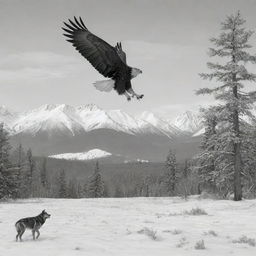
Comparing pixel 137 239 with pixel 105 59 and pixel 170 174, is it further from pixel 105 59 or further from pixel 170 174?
pixel 170 174

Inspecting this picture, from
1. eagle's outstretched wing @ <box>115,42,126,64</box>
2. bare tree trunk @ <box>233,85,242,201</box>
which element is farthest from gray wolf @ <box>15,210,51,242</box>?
bare tree trunk @ <box>233,85,242,201</box>

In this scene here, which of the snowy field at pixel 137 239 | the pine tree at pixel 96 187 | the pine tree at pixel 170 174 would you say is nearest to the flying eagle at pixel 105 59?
the snowy field at pixel 137 239

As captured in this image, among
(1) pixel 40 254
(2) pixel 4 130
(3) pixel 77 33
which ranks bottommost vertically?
(1) pixel 40 254

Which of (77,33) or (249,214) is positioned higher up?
(77,33)

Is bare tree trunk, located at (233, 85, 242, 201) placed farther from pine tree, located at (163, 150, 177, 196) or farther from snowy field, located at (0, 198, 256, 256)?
pine tree, located at (163, 150, 177, 196)

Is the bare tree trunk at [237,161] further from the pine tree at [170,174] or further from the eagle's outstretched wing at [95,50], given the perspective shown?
the pine tree at [170,174]

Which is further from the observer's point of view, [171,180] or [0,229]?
[171,180]

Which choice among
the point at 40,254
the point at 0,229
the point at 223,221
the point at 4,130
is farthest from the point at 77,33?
the point at 4,130

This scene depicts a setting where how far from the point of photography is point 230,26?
31.4 meters

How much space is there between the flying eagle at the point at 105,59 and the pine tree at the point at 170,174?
212ft

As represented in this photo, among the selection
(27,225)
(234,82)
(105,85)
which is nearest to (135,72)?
(105,85)

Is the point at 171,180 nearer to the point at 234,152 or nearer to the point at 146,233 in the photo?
the point at 234,152

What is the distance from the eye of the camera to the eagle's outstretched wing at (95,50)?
5.63 m

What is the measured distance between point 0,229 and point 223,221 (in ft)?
30.4
